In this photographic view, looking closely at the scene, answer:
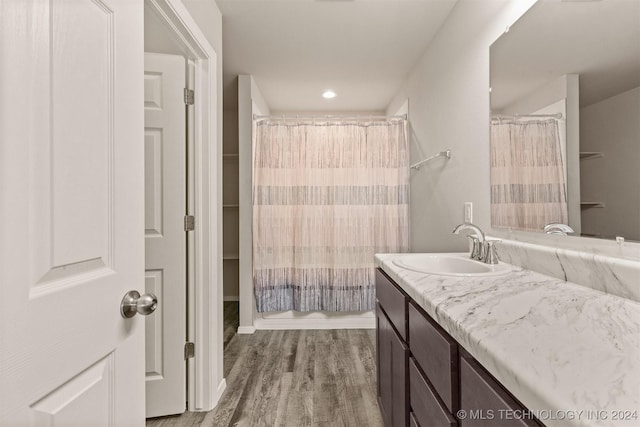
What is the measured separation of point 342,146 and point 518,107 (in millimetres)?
1767

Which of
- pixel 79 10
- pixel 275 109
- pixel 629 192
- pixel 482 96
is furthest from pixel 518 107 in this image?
pixel 275 109

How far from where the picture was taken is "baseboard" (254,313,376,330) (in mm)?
3049

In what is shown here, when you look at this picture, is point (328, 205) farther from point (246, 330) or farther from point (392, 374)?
point (392, 374)

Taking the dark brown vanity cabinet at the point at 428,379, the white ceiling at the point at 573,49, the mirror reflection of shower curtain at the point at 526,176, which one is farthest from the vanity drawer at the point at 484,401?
the white ceiling at the point at 573,49

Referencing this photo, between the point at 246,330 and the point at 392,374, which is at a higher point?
the point at 392,374

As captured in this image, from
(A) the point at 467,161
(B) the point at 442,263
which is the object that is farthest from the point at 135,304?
(A) the point at 467,161

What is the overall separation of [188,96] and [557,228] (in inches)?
74.3

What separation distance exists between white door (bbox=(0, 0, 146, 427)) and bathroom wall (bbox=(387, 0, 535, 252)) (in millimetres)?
1624

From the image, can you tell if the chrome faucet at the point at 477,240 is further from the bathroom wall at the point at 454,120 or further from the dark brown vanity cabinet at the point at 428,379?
the dark brown vanity cabinet at the point at 428,379

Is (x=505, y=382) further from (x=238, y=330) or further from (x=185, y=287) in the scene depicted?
(x=238, y=330)

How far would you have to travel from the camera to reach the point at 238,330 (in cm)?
296

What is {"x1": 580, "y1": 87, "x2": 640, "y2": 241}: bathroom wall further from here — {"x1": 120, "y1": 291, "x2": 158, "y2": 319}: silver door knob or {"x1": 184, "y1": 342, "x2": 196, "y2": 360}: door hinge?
{"x1": 184, "y1": 342, "x2": 196, "y2": 360}: door hinge

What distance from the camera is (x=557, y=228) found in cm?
120

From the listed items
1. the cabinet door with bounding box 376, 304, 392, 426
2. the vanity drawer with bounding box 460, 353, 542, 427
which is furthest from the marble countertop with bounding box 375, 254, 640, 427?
the cabinet door with bounding box 376, 304, 392, 426
